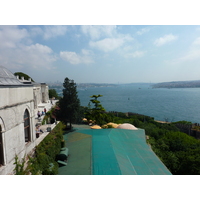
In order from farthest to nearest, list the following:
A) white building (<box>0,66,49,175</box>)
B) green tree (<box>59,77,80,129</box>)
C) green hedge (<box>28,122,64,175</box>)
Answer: green tree (<box>59,77,80,129</box>) < green hedge (<box>28,122,64,175</box>) < white building (<box>0,66,49,175</box>)

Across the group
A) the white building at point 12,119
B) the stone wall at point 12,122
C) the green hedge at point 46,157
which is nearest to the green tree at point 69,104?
the green hedge at point 46,157

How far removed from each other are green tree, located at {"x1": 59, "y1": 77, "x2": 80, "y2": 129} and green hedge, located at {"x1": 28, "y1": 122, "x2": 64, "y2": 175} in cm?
591

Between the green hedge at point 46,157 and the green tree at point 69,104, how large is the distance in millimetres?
5915

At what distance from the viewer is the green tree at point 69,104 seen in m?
17.8

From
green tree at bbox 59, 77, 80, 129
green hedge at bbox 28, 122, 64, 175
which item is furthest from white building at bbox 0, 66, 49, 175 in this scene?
green tree at bbox 59, 77, 80, 129

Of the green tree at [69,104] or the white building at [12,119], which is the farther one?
the green tree at [69,104]

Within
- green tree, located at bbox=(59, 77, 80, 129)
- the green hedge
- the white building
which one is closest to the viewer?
the white building

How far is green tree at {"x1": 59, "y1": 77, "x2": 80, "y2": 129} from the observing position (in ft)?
58.5

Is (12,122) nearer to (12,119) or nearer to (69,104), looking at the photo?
(12,119)

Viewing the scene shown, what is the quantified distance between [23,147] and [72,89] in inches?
431

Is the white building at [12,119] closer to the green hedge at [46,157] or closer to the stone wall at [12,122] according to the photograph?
the stone wall at [12,122]

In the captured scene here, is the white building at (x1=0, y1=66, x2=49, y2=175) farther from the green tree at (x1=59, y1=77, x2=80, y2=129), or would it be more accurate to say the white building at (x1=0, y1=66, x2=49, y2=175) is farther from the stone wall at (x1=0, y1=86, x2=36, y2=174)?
the green tree at (x1=59, y1=77, x2=80, y2=129)

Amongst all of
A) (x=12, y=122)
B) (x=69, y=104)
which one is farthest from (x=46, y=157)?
(x=69, y=104)

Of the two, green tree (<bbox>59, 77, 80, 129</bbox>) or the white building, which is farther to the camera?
green tree (<bbox>59, 77, 80, 129</bbox>)
